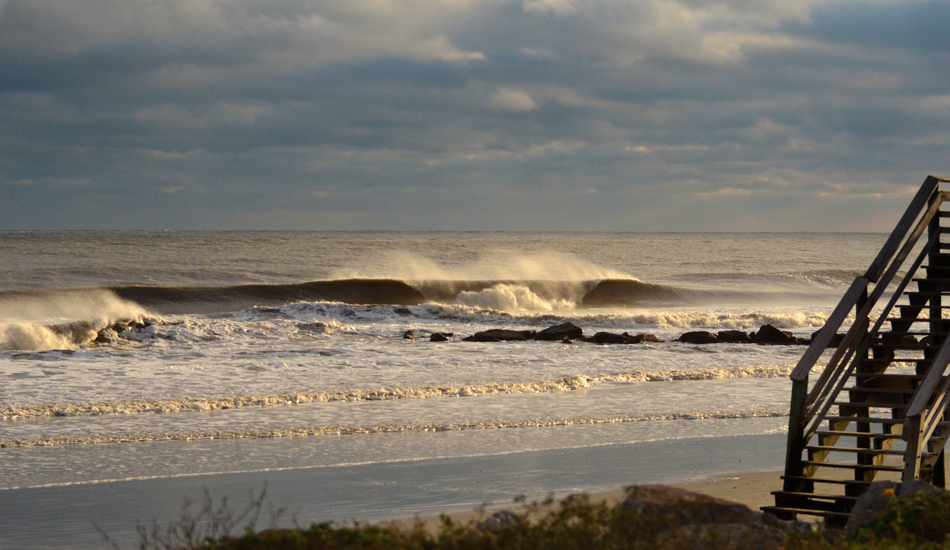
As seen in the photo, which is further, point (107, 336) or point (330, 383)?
point (107, 336)

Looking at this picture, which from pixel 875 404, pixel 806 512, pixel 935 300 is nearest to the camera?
pixel 806 512

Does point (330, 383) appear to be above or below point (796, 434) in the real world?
below

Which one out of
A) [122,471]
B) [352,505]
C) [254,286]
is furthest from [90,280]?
[352,505]

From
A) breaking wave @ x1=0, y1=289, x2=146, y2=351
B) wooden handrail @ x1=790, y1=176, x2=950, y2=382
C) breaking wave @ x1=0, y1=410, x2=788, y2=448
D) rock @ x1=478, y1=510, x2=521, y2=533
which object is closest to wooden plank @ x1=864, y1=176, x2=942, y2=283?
wooden handrail @ x1=790, y1=176, x2=950, y2=382

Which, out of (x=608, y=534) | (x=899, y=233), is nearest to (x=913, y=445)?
(x=899, y=233)

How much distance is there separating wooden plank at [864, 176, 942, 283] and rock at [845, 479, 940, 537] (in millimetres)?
2949

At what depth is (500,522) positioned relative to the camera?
18.4 feet

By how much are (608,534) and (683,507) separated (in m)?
0.78

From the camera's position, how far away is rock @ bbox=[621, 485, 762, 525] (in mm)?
5707

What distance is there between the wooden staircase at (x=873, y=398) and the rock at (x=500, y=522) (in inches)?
124

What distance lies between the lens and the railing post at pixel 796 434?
27.1ft

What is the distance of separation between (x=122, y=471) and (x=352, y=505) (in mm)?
2949

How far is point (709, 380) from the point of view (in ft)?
56.3

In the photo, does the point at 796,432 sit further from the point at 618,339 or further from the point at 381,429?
the point at 618,339
